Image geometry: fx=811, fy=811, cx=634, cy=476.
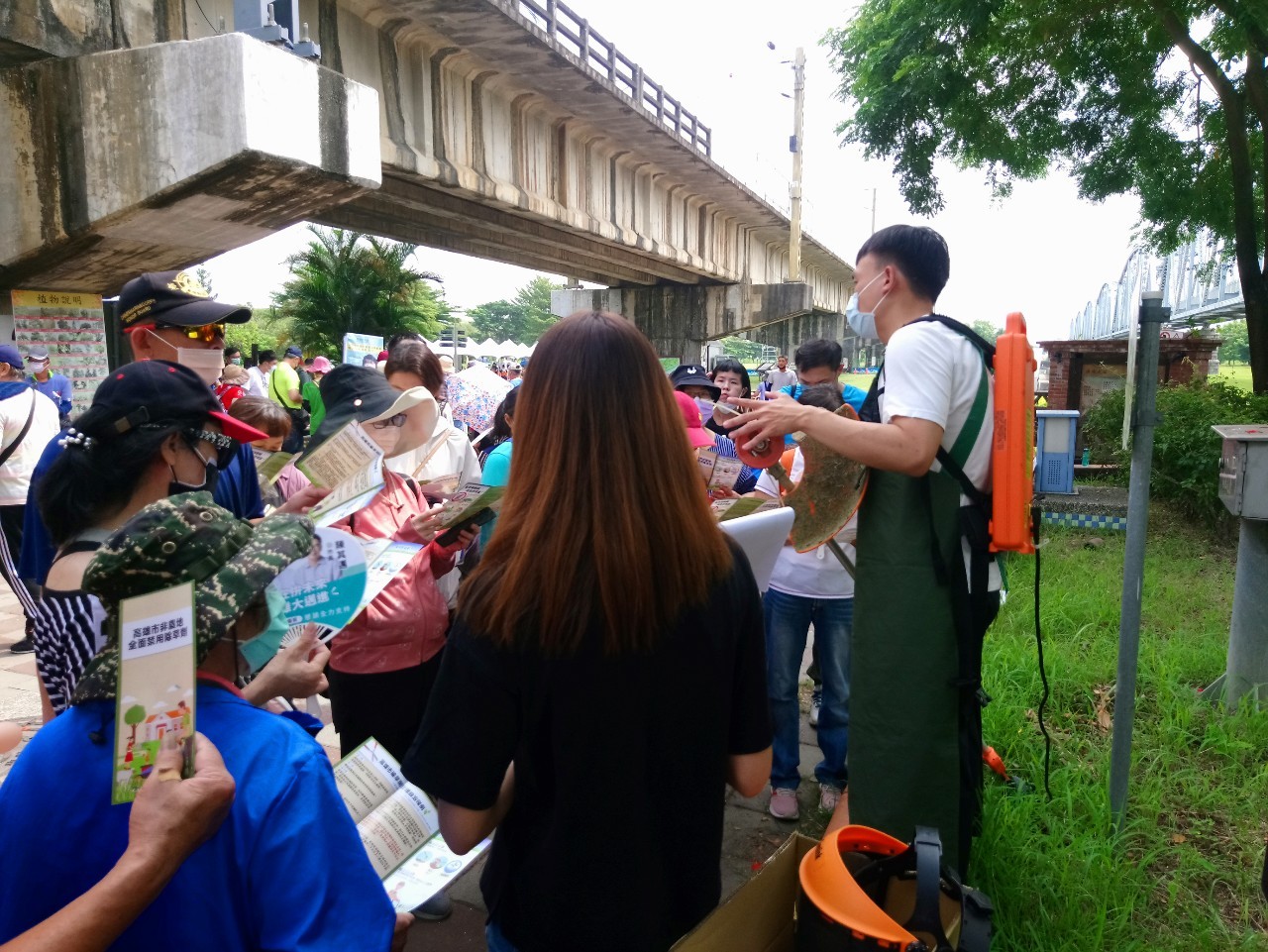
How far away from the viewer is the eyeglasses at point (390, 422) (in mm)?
2521

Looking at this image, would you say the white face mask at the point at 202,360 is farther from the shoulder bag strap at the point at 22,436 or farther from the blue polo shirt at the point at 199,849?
the shoulder bag strap at the point at 22,436

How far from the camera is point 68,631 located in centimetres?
138

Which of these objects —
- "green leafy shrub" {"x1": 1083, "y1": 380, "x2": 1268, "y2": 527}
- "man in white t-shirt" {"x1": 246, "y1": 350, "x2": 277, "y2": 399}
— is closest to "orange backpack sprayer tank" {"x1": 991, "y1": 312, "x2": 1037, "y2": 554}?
"green leafy shrub" {"x1": 1083, "y1": 380, "x2": 1268, "y2": 527}

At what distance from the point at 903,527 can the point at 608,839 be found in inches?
48.8

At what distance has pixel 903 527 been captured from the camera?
2170 millimetres

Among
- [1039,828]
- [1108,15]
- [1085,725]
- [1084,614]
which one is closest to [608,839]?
[1039,828]

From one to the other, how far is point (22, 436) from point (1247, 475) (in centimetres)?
656

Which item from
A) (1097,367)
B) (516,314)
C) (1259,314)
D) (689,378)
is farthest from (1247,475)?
(516,314)

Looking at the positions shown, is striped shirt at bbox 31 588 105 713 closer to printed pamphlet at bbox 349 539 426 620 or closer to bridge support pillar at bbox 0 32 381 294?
printed pamphlet at bbox 349 539 426 620

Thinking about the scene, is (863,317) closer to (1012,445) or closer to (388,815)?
(1012,445)

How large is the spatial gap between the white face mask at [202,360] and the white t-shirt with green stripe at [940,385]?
205cm

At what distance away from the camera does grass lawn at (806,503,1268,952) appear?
2.39 metres

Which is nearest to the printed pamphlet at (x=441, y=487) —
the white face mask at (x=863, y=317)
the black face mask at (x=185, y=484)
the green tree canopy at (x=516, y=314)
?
the black face mask at (x=185, y=484)

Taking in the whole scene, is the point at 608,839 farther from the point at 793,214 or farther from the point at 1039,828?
the point at 793,214
